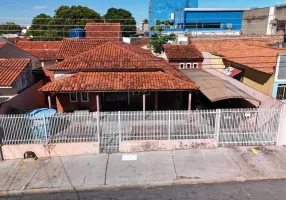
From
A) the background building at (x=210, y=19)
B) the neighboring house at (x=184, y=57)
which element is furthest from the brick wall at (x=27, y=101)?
the background building at (x=210, y=19)

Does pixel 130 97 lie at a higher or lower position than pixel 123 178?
higher

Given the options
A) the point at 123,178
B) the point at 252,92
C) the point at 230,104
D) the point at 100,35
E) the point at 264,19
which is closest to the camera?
the point at 123,178

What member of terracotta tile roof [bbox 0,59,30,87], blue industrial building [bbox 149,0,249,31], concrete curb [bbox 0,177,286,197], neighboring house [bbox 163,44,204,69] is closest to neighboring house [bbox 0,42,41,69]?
terracotta tile roof [bbox 0,59,30,87]

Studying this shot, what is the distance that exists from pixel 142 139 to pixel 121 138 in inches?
35.3

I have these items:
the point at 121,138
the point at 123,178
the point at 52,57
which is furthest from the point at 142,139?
the point at 52,57

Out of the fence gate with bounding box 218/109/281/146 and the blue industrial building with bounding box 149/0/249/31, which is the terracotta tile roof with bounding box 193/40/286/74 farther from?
the blue industrial building with bounding box 149/0/249/31

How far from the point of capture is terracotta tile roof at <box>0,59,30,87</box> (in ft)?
47.1

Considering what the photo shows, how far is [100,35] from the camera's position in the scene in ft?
107

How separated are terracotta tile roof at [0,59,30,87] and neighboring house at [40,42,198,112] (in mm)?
1960

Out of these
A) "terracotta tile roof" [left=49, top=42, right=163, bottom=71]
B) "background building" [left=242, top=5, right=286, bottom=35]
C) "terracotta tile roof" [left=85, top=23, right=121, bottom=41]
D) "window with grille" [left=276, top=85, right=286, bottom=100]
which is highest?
"background building" [left=242, top=5, right=286, bottom=35]

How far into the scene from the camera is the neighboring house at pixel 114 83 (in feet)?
46.9

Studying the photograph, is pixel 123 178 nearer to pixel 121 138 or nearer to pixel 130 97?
pixel 121 138

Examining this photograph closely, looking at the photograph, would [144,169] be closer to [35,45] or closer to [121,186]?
[121,186]

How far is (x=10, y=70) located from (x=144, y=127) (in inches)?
383
